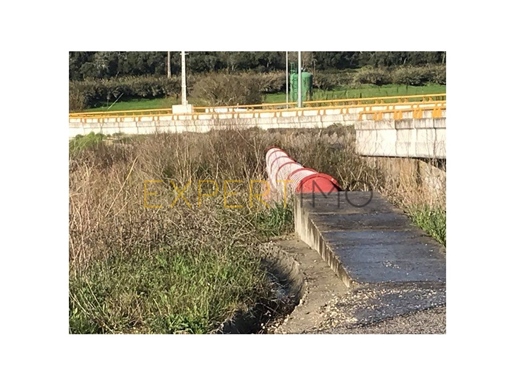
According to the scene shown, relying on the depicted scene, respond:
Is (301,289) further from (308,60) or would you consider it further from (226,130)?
(308,60)

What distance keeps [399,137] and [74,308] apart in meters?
5.96

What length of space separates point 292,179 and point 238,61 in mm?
13178

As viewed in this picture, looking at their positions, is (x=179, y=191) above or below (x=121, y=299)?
above

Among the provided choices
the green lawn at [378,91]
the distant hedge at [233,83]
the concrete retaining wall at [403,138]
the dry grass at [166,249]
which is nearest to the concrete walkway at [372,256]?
the dry grass at [166,249]

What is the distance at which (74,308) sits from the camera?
499 centimetres

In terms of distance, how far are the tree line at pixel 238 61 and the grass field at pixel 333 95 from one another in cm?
58

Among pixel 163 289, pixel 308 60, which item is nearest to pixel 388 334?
pixel 163 289

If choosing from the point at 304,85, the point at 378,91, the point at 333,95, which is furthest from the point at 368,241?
the point at 304,85

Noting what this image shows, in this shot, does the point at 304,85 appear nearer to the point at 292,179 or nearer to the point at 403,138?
Result: the point at 403,138

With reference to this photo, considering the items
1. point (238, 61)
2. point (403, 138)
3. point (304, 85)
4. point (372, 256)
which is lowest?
point (372, 256)

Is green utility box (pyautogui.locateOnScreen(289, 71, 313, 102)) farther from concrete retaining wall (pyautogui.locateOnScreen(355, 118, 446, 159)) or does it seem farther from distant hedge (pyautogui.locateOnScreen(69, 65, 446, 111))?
concrete retaining wall (pyautogui.locateOnScreen(355, 118, 446, 159))

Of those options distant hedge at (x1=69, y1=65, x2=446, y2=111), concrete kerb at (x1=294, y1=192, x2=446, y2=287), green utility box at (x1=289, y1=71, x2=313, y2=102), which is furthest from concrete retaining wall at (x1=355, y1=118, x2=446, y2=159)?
green utility box at (x1=289, y1=71, x2=313, y2=102)

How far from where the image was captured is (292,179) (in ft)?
26.4

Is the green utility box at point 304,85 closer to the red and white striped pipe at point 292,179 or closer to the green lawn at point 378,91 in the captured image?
the green lawn at point 378,91
